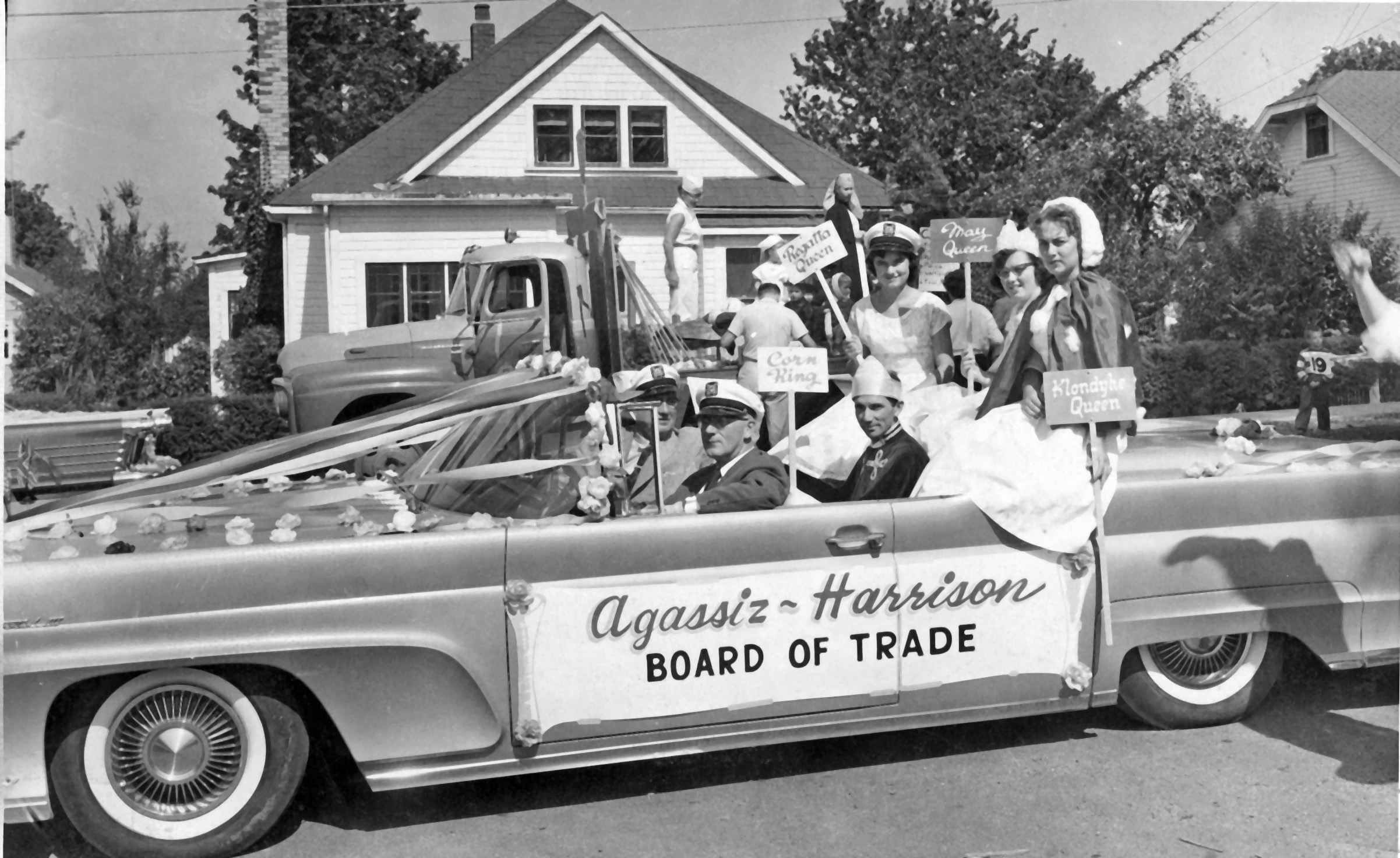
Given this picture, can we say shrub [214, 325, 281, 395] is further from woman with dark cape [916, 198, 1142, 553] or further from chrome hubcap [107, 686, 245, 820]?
woman with dark cape [916, 198, 1142, 553]

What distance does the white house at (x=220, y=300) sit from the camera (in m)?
7.59

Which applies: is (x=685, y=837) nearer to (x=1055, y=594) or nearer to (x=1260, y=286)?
(x=1055, y=594)

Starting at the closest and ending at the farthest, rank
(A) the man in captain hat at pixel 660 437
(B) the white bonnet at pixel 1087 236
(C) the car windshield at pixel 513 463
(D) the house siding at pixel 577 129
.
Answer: (C) the car windshield at pixel 513 463 < (B) the white bonnet at pixel 1087 236 < (A) the man in captain hat at pixel 660 437 < (D) the house siding at pixel 577 129

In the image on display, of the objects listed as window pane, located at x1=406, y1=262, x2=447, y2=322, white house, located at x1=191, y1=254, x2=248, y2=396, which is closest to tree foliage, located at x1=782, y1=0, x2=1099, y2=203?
window pane, located at x1=406, y1=262, x2=447, y2=322

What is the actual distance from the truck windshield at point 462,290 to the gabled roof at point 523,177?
63 centimetres

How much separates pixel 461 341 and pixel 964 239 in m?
3.89

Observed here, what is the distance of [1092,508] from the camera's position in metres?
4.27

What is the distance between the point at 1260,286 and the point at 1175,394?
0.71 metres

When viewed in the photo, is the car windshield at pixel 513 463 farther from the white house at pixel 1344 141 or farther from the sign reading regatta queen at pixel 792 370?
the white house at pixel 1344 141

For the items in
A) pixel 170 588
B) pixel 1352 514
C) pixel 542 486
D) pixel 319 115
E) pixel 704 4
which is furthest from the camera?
pixel 319 115

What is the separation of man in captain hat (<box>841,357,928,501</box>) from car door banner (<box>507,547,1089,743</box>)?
453mm

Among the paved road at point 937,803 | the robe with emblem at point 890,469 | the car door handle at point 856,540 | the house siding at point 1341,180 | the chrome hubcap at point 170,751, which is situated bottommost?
the paved road at point 937,803

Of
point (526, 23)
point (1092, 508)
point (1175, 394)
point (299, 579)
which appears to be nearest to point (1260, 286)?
point (1175, 394)

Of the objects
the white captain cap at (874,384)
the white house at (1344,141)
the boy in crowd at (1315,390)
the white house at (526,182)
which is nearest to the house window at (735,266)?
the white house at (526,182)
